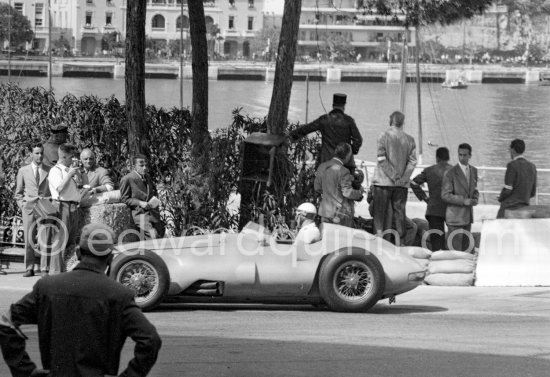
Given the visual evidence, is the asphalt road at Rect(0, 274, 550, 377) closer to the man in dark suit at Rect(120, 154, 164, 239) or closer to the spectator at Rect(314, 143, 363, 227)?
the spectator at Rect(314, 143, 363, 227)

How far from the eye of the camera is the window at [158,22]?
161 metres

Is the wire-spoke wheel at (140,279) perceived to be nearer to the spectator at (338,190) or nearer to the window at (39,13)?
the spectator at (338,190)

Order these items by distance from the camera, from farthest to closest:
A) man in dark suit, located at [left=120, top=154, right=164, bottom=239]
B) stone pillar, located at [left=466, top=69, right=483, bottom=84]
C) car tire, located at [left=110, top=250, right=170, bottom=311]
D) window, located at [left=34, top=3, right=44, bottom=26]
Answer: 1. stone pillar, located at [left=466, top=69, right=483, bottom=84]
2. window, located at [left=34, top=3, right=44, bottom=26]
3. man in dark suit, located at [left=120, top=154, right=164, bottom=239]
4. car tire, located at [left=110, top=250, right=170, bottom=311]

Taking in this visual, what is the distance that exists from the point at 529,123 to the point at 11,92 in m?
81.2

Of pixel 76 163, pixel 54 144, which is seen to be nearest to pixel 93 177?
pixel 76 163

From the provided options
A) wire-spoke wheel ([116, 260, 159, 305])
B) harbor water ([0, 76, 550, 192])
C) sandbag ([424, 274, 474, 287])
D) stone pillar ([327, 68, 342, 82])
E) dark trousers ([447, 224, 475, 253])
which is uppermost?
wire-spoke wheel ([116, 260, 159, 305])

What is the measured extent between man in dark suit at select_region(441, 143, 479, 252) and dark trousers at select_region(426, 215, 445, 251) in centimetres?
26

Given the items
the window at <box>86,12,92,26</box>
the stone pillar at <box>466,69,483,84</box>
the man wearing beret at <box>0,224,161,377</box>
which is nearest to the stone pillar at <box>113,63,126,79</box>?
the window at <box>86,12,92,26</box>

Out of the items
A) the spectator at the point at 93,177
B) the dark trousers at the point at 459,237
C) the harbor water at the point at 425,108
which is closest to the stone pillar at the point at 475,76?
the harbor water at the point at 425,108

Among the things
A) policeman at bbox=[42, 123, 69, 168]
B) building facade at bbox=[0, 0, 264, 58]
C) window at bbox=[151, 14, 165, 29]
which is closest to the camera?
policeman at bbox=[42, 123, 69, 168]

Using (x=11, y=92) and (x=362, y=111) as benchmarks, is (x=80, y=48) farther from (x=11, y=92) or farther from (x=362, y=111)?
(x=11, y=92)

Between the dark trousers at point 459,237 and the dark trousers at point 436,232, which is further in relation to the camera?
the dark trousers at point 436,232

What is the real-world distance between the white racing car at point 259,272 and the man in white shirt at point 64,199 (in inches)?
101

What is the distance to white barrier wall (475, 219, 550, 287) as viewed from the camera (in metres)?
15.0
